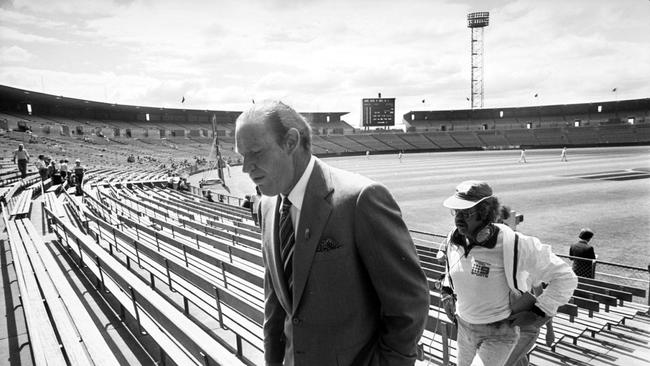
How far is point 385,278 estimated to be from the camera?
4.74 feet

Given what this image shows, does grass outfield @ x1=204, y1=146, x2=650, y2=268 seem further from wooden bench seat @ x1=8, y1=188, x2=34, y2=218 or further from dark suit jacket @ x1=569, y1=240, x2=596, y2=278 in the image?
wooden bench seat @ x1=8, y1=188, x2=34, y2=218

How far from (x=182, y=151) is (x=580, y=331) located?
54.4m

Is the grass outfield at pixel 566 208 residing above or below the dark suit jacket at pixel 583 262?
below

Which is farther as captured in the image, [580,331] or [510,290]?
[580,331]

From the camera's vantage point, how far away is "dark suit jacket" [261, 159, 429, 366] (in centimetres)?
144

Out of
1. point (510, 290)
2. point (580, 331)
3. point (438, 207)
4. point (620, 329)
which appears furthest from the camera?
point (438, 207)

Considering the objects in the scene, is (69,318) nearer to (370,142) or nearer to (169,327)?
(169,327)

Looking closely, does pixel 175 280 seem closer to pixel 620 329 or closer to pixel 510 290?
pixel 510 290

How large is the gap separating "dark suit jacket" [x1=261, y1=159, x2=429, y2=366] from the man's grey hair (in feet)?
0.65

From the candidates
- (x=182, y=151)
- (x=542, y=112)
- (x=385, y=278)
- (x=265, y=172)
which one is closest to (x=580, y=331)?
(x=385, y=278)

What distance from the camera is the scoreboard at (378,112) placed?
81.6 m

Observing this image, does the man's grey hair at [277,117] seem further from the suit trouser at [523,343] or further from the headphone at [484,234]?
the suit trouser at [523,343]

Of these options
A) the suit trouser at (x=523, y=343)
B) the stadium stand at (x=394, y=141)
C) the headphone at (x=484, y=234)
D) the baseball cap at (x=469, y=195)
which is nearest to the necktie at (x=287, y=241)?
the baseball cap at (x=469, y=195)

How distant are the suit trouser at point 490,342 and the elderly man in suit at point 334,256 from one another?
123cm
